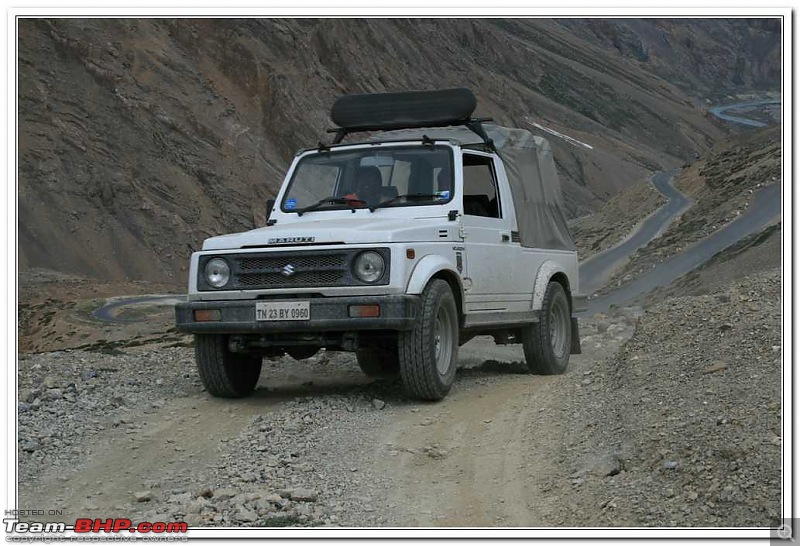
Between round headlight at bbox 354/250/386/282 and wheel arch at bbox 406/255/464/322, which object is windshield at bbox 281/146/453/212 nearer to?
wheel arch at bbox 406/255/464/322

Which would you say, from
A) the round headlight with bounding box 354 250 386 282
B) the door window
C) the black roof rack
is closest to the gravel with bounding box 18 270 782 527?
the round headlight with bounding box 354 250 386 282

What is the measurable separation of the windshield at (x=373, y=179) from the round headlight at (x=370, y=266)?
118 centimetres

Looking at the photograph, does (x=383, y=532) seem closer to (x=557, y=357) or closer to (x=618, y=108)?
(x=557, y=357)

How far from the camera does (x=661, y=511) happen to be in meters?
6.08

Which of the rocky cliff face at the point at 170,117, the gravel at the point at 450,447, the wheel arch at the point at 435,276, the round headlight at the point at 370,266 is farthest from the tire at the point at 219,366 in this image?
the rocky cliff face at the point at 170,117

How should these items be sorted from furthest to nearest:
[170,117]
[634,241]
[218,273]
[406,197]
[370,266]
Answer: [170,117], [634,241], [406,197], [218,273], [370,266]

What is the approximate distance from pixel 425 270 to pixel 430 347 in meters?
0.63

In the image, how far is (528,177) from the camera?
11.5 meters

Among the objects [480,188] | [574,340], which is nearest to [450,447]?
[480,188]

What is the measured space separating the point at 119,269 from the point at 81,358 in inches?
965

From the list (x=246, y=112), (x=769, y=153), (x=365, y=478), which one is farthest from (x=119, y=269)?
(x=365, y=478)

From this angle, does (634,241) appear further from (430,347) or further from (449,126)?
(430,347)

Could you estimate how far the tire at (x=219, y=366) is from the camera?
31.0 feet

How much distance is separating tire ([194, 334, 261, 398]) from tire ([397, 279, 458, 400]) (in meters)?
1.63
